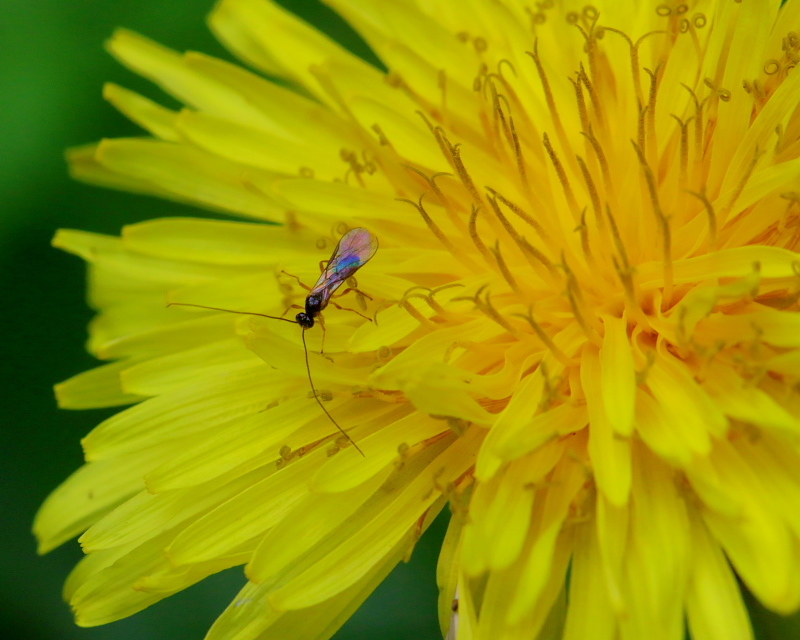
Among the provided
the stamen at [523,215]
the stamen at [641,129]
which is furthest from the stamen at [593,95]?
the stamen at [523,215]

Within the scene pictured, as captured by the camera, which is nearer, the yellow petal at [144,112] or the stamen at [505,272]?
the stamen at [505,272]

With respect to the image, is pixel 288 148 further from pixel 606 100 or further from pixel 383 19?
pixel 606 100

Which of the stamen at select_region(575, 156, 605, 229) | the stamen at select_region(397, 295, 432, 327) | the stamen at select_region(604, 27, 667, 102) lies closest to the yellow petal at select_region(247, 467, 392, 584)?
the stamen at select_region(397, 295, 432, 327)

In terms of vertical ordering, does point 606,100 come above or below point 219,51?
below

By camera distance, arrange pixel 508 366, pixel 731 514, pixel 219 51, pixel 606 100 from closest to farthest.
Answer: pixel 731 514 → pixel 508 366 → pixel 606 100 → pixel 219 51

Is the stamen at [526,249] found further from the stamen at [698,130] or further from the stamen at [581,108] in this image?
the stamen at [698,130]

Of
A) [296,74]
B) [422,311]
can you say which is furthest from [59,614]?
[296,74]

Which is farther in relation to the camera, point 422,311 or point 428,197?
point 428,197

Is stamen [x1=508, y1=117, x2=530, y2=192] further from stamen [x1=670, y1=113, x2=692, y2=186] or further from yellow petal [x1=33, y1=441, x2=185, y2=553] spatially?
yellow petal [x1=33, y1=441, x2=185, y2=553]
